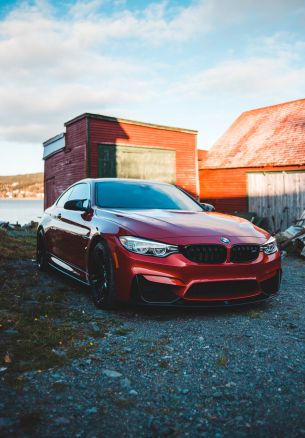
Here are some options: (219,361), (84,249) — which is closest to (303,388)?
(219,361)

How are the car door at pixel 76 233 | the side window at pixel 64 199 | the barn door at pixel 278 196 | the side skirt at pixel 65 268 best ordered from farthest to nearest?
the barn door at pixel 278 196 < the side window at pixel 64 199 < the side skirt at pixel 65 268 < the car door at pixel 76 233

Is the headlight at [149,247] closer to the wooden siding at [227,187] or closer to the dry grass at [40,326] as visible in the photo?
the dry grass at [40,326]

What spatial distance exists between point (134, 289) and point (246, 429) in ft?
7.12

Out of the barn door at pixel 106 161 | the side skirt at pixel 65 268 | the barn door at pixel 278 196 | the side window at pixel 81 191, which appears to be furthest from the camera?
the barn door at pixel 278 196

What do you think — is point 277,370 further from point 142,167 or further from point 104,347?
point 142,167

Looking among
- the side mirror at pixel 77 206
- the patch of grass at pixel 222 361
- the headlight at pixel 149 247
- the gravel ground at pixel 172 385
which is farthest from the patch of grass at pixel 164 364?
the side mirror at pixel 77 206

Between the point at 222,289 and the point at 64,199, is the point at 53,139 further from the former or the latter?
the point at 222,289

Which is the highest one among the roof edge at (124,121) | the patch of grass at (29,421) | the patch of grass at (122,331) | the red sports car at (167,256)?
the roof edge at (124,121)

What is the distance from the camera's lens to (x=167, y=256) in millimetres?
4230

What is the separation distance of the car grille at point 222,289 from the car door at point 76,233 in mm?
1551

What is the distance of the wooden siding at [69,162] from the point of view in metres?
17.2

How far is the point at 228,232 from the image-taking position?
464 cm

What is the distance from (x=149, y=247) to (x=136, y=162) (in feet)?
47.7

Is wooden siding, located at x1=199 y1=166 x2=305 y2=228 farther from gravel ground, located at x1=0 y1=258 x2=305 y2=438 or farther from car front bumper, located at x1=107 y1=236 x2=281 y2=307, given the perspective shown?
gravel ground, located at x1=0 y1=258 x2=305 y2=438
